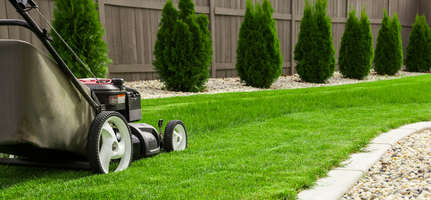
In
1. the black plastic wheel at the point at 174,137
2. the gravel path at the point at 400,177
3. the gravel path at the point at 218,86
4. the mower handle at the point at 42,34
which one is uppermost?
the mower handle at the point at 42,34

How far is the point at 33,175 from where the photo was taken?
10.7 feet

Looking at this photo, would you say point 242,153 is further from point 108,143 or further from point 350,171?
point 108,143

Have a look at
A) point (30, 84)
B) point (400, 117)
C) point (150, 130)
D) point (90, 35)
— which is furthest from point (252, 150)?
point (90, 35)

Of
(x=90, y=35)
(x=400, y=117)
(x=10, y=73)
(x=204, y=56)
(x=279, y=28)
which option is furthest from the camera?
(x=279, y=28)

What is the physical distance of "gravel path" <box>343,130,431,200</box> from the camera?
2.90 metres

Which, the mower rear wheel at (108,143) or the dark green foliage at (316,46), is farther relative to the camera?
the dark green foliage at (316,46)

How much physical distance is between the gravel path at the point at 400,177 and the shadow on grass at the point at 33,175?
79.7 inches

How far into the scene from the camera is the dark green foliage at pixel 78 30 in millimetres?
7246

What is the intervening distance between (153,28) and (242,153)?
697cm

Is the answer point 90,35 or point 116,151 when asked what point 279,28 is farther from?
point 116,151

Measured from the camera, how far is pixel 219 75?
11961mm

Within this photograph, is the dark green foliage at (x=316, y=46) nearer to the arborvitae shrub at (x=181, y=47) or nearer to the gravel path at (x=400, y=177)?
the arborvitae shrub at (x=181, y=47)

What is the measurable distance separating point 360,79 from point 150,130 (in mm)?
→ 11355

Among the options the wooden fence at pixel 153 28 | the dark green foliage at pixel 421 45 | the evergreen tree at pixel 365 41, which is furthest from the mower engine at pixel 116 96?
the dark green foliage at pixel 421 45
